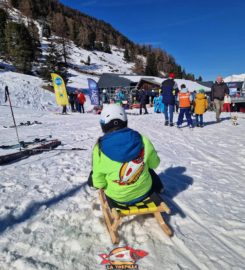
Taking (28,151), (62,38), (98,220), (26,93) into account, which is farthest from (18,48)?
(98,220)

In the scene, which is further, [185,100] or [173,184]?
[185,100]

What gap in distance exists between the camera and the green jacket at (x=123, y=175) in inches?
112

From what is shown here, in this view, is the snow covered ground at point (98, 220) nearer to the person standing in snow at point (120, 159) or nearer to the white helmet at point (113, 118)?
the person standing in snow at point (120, 159)

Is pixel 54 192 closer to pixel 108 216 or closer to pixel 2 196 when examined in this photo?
pixel 2 196

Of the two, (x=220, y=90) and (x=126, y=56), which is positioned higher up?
(x=126, y=56)

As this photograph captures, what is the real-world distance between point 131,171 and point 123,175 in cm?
10

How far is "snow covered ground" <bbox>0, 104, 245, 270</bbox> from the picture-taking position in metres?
2.47

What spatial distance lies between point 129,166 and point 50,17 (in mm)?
112428

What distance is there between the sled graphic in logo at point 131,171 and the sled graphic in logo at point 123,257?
676 mm

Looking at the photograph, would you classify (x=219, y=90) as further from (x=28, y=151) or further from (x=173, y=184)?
(x=28, y=151)

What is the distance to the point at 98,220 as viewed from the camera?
320cm

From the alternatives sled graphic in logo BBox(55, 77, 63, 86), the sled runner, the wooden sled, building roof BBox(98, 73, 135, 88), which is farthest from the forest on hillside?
the wooden sled

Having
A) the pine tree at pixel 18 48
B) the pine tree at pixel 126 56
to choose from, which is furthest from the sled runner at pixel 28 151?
the pine tree at pixel 126 56

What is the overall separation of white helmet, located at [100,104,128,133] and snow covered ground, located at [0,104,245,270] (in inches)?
46.6
